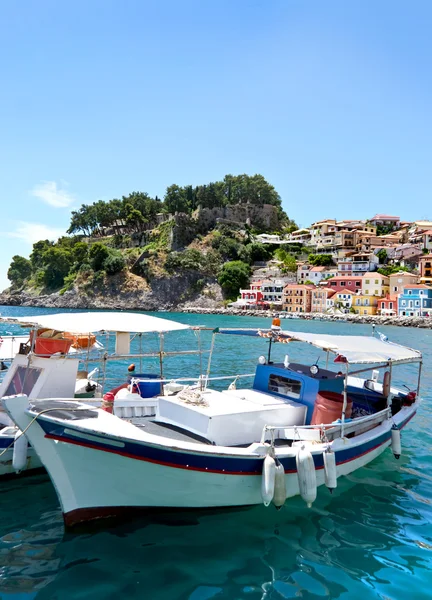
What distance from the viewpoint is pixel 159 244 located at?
10119cm

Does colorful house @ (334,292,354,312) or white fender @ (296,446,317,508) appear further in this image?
colorful house @ (334,292,354,312)

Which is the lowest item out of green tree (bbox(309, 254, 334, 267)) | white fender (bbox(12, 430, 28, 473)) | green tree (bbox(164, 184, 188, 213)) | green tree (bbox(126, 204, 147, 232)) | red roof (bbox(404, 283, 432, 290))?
white fender (bbox(12, 430, 28, 473))

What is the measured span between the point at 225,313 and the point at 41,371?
74714 mm

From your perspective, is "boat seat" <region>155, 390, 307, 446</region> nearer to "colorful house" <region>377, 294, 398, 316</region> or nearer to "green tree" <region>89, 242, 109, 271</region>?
"colorful house" <region>377, 294, 398, 316</region>

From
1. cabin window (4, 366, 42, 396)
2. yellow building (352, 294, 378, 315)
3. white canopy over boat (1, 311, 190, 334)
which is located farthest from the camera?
yellow building (352, 294, 378, 315)

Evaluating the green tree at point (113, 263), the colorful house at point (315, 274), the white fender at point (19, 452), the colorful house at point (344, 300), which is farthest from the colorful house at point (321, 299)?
the white fender at point (19, 452)

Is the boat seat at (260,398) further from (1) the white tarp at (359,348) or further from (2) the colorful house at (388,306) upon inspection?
(2) the colorful house at (388,306)

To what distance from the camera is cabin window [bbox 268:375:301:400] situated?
9530mm

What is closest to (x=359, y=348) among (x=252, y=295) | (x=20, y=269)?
(x=252, y=295)

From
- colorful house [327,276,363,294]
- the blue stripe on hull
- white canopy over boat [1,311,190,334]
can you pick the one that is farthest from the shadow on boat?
colorful house [327,276,363,294]

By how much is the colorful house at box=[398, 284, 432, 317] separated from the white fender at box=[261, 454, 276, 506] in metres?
70.2

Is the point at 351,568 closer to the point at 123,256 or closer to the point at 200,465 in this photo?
the point at 200,465

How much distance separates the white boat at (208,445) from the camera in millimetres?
6723

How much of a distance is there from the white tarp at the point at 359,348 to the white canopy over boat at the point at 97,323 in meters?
3.08
